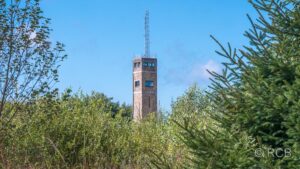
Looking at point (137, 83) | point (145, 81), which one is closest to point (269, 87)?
point (145, 81)

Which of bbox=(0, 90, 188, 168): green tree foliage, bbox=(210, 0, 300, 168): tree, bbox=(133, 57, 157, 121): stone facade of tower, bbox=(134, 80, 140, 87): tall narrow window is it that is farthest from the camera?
bbox=(134, 80, 140, 87): tall narrow window

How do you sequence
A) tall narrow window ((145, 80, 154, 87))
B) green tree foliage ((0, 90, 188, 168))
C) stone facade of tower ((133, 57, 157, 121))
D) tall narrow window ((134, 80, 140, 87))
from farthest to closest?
tall narrow window ((134, 80, 140, 87)), tall narrow window ((145, 80, 154, 87)), stone facade of tower ((133, 57, 157, 121)), green tree foliage ((0, 90, 188, 168))

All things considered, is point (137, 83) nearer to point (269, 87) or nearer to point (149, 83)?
point (149, 83)

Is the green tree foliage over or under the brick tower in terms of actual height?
under

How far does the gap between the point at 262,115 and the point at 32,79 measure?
7219 mm

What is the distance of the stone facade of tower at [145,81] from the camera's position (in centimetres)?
7388

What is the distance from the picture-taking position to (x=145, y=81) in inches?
2955

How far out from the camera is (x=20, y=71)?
9531 millimetres

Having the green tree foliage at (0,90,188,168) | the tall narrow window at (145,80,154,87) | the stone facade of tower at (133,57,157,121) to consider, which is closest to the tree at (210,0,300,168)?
the green tree foliage at (0,90,188,168)

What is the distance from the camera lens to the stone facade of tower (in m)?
73.9

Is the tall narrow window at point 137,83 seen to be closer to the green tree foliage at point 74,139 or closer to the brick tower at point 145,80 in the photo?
the brick tower at point 145,80

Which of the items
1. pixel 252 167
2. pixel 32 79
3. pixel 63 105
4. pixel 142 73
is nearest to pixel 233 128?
pixel 252 167

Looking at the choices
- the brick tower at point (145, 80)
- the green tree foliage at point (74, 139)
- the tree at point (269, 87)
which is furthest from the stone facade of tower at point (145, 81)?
the tree at point (269, 87)

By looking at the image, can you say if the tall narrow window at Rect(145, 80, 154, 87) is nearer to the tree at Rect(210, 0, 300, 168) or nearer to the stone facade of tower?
the stone facade of tower
